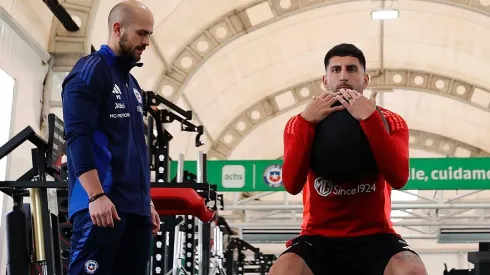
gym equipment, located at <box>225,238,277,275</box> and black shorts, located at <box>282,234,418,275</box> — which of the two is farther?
gym equipment, located at <box>225,238,277,275</box>

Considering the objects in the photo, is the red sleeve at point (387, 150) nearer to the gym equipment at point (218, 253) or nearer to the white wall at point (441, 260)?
the gym equipment at point (218, 253)

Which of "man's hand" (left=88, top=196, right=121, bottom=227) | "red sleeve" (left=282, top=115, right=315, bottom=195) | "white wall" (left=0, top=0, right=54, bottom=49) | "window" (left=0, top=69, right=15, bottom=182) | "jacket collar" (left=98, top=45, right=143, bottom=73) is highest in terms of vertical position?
"white wall" (left=0, top=0, right=54, bottom=49)

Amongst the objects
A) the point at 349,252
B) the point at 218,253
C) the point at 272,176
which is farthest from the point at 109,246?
the point at 272,176

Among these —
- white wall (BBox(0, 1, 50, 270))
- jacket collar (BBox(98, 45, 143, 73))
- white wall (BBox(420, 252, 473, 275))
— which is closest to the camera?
jacket collar (BBox(98, 45, 143, 73))

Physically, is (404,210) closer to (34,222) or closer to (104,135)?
Result: (34,222)

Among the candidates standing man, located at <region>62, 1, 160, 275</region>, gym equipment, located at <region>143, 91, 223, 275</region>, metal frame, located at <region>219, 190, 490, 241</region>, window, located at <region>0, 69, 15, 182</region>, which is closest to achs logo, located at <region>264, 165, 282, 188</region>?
metal frame, located at <region>219, 190, 490, 241</region>

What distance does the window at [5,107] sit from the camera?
8141mm

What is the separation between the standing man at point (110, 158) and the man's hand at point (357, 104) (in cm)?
87

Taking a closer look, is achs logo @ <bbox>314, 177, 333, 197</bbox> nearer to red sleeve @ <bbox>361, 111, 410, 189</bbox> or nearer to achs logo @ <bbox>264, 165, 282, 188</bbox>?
red sleeve @ <bbox>361, 111, 410, 189</bbox>

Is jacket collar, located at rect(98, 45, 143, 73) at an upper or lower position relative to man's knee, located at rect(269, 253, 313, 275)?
upper

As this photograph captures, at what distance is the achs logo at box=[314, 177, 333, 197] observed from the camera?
2992mm

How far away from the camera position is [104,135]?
298cm

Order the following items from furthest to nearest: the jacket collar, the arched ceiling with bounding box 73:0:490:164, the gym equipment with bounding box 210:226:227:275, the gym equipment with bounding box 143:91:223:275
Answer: the arched ceiling with bounding box 73:0:490:164 < the gym equipment with bounding box 210:226:227:275 < the gym equipment with bounding box 143:91:223:275 < the jacket collar

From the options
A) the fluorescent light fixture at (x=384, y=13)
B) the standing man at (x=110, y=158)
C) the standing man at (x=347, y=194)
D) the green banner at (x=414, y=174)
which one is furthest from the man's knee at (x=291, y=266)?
the fluorescent light fixture at (x=384, y=13)
